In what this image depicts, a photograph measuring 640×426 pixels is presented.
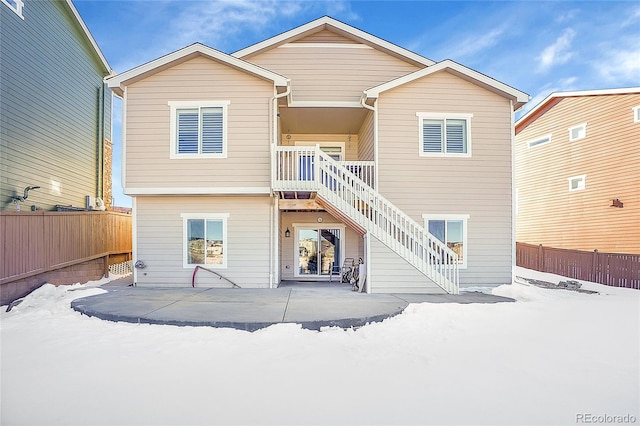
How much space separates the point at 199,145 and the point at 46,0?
8.13 metres

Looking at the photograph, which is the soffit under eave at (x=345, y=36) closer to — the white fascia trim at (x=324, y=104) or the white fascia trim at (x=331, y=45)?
the white fascia trim at (x=331, y=45)

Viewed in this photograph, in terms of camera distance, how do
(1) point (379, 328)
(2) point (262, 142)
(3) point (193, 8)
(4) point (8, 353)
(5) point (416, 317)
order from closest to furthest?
(4) point (8, 353)
(1) point (379, 328)
(5) point (416, 317)
(2) point (262, 142)
(3) point (193, 8)

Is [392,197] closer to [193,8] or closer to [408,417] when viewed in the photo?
[408,417]

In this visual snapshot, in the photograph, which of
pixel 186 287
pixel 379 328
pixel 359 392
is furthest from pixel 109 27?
pixel 359 392

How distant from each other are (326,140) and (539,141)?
1226 cm

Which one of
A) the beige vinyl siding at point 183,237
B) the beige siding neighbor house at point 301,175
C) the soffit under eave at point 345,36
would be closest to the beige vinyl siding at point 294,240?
the beige siding neighbor house at point 301,175

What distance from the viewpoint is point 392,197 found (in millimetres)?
10180

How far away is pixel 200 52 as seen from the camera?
9539 mm

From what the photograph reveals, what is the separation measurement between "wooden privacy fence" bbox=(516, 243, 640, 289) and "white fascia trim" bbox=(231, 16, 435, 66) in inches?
340

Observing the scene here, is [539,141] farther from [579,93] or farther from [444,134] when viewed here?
[444,134]

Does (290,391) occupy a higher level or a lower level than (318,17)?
lower

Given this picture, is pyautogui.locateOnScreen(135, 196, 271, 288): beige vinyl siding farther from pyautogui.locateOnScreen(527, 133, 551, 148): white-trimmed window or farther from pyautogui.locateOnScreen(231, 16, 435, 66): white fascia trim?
pyautogui.locateOnScreen(527, 133, 551, 148): white-trimmed window

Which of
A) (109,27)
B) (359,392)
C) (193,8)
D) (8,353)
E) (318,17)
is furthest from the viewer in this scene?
(109,27)

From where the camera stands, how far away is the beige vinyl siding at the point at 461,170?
10.2m
